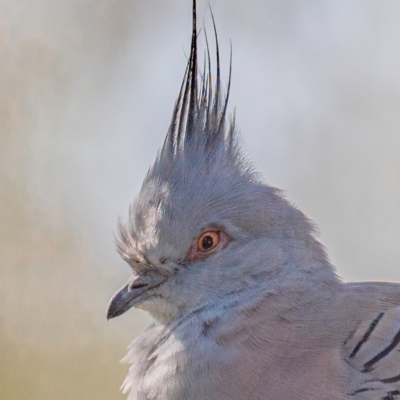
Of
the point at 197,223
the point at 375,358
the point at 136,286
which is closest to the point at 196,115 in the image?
the point at 197,223

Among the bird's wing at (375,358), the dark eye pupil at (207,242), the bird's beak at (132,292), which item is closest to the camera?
the bird's wing at (375,358)

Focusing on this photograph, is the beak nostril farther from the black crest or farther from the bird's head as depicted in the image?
the black crest

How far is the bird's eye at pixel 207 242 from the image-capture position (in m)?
3.73

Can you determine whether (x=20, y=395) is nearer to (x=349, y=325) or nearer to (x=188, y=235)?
(x=188, y=235)

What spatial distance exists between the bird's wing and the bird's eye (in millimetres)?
740

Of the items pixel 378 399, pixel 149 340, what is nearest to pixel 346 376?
pixel 378 399

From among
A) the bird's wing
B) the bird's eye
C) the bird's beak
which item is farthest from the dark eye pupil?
the bird's wing

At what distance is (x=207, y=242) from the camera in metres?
3.74

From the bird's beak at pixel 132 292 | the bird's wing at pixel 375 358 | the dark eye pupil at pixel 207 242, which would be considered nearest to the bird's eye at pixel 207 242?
the dark eye pupil at pixel 207 242

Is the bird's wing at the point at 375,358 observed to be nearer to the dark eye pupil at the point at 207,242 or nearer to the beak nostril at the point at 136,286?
the dark eye pupil at the point at 207,242

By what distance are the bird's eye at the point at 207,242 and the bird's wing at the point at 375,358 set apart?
2.43 feet

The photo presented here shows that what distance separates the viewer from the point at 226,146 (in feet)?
12.9

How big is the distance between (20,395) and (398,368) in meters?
3.61

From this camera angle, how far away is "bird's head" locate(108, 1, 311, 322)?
368cm
